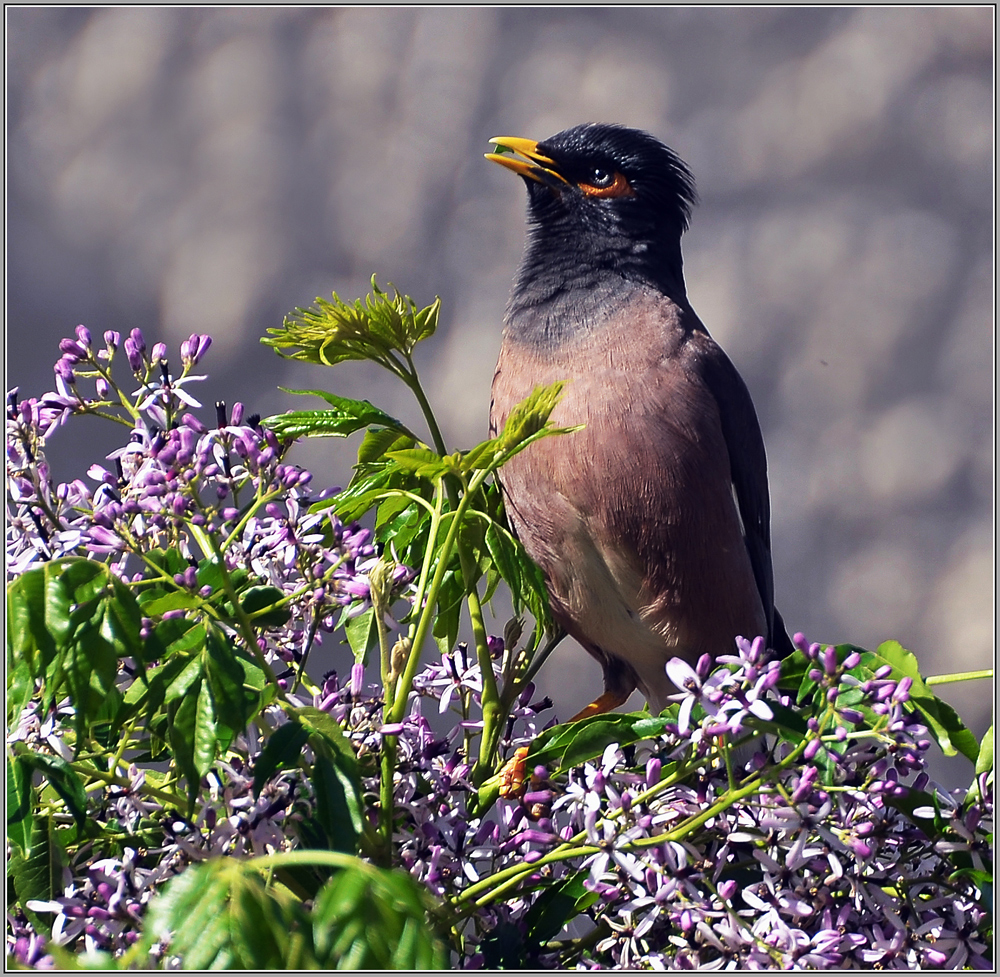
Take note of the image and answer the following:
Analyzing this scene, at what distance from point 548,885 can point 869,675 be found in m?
0.25

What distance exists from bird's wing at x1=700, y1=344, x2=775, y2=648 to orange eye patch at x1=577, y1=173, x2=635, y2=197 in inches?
9.7

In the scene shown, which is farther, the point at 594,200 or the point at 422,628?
the point at 594,200

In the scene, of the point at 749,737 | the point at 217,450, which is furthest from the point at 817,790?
the point at 217,450

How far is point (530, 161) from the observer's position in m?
1.19

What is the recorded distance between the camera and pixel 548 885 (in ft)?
2.11

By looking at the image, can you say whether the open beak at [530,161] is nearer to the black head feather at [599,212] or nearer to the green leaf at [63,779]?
the black head feather at [599,212]

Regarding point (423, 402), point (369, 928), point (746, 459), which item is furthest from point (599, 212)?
point (369, 928)

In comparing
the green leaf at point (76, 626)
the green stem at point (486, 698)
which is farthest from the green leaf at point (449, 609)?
the green leaf at point (76, 626)

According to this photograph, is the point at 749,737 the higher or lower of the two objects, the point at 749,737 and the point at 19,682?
the lower

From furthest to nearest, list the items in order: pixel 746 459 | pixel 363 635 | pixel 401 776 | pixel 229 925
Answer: pixel 746 459 < pixel 363 635 < pixel 401 776 < pixel 229 925

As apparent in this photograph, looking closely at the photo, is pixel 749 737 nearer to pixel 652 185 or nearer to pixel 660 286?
pixel 660 286

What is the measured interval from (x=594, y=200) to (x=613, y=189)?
0.10 feet

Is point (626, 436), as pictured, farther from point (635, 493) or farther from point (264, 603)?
point (264, 603)

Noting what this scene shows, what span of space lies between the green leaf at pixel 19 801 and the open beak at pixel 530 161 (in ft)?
2.86
